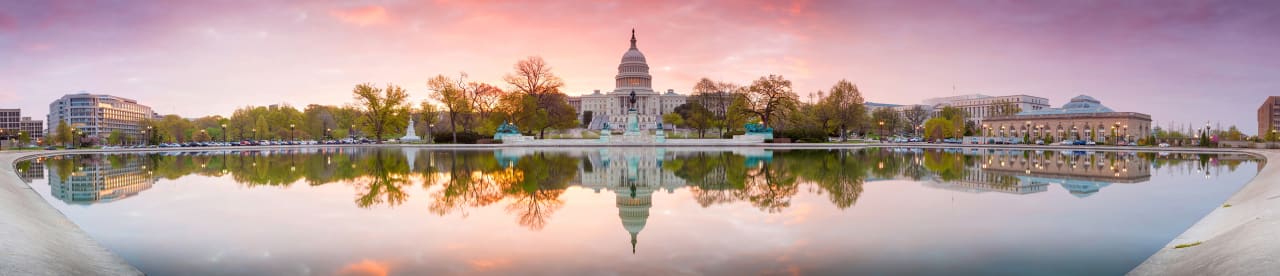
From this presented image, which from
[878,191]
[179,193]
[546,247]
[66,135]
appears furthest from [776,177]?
[66,135]

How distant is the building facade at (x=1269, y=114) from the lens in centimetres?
10669

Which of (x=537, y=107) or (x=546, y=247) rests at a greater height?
(x=537, y=107)

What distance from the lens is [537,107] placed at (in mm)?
73312

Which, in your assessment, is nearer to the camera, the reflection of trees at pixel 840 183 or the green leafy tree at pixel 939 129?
the reflection of trees at pixel 840 183

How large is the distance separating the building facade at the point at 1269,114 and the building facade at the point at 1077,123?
1842cm

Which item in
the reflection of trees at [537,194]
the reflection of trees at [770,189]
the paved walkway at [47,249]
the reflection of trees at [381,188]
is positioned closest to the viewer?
the paved walkway at [47,249]

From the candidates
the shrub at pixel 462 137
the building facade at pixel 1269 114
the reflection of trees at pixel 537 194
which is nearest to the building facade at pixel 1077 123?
the building facade at pixel 1269 114

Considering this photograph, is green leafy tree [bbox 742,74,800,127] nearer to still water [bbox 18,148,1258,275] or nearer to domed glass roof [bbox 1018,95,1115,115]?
still water [bbox 18,148,1258,275]

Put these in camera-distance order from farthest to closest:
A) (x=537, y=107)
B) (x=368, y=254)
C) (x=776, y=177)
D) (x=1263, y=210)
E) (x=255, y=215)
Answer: (x=537, y=107) < (x=776, y=177) < (x=255, y=215) < (x=1263, y=210) < (x=368, y=254)

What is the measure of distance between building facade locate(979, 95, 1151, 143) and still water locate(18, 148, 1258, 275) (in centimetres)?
9116

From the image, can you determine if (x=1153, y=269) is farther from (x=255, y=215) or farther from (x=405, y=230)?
(x=255, y=215)

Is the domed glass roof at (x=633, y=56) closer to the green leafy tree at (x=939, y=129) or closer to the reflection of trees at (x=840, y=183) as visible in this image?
the green leafy tree at (x=939, y=129)

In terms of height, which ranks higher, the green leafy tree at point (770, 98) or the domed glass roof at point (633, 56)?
the domed glass roof at point (633, 56)

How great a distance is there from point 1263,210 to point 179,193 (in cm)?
2436
